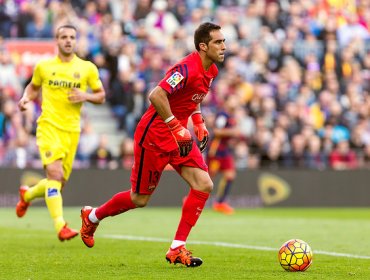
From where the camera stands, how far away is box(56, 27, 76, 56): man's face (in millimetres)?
12492

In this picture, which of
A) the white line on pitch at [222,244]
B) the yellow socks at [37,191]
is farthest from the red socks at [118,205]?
the yellow socks at [37,191]

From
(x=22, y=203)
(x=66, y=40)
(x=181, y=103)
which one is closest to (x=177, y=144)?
(x=181, y=103)

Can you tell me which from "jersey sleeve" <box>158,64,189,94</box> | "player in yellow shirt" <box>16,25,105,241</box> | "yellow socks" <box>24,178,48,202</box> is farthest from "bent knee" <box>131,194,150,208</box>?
"yellow socks" <box>24,178,48,202</box>

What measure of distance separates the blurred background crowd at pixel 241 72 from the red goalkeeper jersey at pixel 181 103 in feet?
37.6

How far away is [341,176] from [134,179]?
14249 mm

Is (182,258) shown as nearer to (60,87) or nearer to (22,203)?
(60,87)

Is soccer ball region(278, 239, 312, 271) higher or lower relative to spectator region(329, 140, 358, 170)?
higher

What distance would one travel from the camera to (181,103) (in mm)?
9930

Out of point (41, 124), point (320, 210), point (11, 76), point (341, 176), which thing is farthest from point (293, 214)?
point (41, 124)

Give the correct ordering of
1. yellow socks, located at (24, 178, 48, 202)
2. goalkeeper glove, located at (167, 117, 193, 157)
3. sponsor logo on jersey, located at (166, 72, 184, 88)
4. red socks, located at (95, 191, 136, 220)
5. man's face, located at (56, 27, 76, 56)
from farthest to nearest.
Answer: yellow socks, located at (24, 178, 48, 202), man's face, located at (56, 27, 76, 56), red socks, located at (95, 191, 136, 220), sponsor logo on jersey, located at (166, 72, 184, 88), goalkeeper glove, located at (167, 117, 193, 157)

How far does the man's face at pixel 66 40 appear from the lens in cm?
1249

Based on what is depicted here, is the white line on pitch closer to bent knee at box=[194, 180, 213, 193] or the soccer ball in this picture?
the soccer ball

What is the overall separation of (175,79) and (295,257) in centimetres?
200

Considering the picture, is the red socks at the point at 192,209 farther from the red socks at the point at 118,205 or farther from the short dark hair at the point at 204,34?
the short dark hair at the point at 204,34
